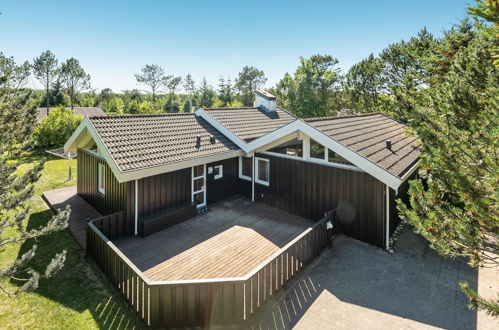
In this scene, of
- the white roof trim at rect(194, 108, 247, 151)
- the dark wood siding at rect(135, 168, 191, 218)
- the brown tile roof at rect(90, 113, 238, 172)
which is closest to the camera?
the brown tile roof at rect(90, 113, 238, 172)

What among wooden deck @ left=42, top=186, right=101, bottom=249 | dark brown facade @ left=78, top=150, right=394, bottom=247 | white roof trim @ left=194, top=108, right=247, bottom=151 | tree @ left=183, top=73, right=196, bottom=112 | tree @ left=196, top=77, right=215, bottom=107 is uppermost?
tree @ left=183, top=73, right=196, bottom=112

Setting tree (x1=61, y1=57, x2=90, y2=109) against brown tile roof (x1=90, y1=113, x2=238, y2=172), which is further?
tree (x1=61, y1=57, x2=90, y2=109)

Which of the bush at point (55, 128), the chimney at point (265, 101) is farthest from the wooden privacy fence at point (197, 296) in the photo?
the bush at point (55, 128)

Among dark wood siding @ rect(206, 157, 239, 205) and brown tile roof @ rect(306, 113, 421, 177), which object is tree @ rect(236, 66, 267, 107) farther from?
brown tile roof @ rect(306, 113, 421, 177)

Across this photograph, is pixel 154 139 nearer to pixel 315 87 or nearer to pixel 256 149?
pixel 256 149

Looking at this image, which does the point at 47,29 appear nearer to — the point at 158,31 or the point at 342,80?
the point at 158,31

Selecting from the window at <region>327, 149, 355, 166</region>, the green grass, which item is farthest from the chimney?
the green grass
